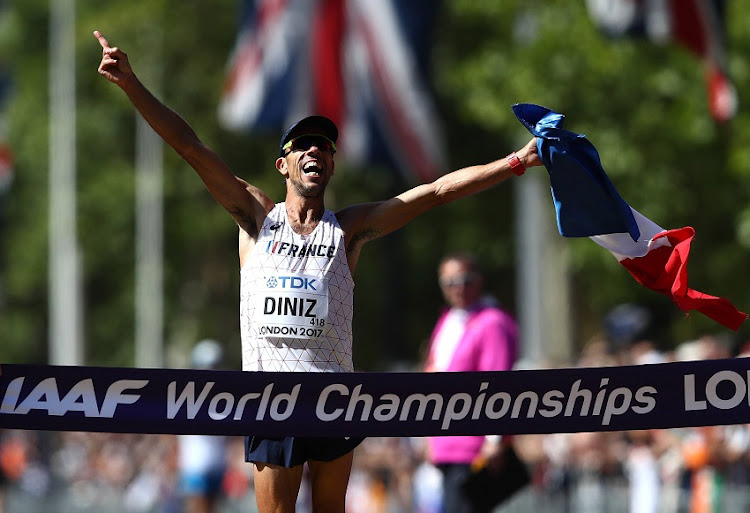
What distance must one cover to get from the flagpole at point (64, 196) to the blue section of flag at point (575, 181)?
34669mm

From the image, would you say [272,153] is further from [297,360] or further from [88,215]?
[297,360]

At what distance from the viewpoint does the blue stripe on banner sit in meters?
7.45

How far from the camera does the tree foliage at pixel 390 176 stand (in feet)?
81.7

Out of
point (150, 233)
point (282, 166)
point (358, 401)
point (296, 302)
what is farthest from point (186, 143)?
point (150, 233)

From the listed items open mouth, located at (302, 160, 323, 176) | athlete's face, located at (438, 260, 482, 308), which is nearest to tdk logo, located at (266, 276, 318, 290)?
open mouth, located at (302, 160, 323, 176)

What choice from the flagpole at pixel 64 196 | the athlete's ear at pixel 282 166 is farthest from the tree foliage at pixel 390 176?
the athlete's ear at pixel 282 166

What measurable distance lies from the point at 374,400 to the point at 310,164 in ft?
3.57

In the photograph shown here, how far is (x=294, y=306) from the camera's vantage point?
7.61 metres

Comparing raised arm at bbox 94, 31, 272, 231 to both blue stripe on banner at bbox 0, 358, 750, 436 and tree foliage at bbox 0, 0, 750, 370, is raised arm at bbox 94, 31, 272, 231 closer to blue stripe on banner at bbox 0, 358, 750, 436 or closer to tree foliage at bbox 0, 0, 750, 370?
blue stripe on banner at bbox 0, 358, 750, 436

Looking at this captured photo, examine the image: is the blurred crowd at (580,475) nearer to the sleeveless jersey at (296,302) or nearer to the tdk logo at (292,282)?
the sleeveless jersey at (296,302)

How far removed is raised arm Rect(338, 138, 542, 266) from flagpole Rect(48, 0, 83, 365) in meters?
34.5

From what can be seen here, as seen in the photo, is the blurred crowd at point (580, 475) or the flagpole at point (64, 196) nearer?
the blurred crowd at point (580, 475)

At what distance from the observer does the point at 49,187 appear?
45656mm

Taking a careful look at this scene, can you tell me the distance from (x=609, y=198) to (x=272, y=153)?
32.5 m
